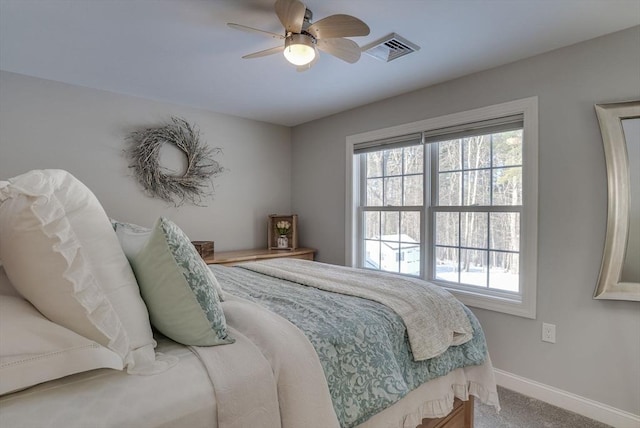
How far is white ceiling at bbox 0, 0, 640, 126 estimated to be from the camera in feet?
6.08

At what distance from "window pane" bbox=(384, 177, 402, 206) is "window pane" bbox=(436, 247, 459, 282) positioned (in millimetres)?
651

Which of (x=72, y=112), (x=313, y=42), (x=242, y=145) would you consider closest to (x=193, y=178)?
(x=242, y=145)

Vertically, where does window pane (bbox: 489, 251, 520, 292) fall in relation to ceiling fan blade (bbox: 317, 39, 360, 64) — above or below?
below

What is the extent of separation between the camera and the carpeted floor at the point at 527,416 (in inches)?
80.5

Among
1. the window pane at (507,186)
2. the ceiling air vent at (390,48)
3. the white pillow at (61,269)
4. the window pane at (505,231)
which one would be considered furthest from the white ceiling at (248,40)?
the white pillow at (61,269)

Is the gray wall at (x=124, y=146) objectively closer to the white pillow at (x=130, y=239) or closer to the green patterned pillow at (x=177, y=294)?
the white pillow at (x=130, y=239)

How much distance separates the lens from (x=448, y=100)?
2.88m

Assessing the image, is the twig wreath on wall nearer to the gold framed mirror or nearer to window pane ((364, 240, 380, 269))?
window pane ((364, 240, 380, 269))

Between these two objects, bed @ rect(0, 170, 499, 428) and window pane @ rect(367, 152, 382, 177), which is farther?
window pane @ rect(367, 152, 382, 177)

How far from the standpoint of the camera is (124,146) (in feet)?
10.6

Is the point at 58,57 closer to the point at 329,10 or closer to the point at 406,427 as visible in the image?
the point at 329,10

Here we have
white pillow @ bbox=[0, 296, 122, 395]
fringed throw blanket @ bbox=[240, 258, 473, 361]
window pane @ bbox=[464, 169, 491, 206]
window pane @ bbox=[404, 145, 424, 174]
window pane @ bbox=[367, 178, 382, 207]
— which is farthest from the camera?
window pane @ bbox=[367, 178, 382, 207]

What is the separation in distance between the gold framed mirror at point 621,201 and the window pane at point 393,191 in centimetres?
163

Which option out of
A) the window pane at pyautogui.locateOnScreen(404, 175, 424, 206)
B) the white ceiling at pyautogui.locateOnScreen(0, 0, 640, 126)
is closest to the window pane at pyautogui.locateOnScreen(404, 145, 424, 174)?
the window pane at pyautogui.locateOnScreen(404, 175, 424, 206)
